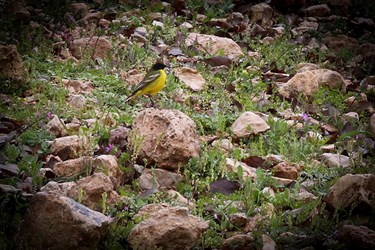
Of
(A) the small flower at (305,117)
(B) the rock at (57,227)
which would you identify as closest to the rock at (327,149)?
(A) the small flower at (305,117)

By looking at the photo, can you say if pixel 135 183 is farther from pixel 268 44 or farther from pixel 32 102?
pixel 268 44

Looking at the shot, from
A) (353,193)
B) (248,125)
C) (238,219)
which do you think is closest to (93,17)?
(248,125)

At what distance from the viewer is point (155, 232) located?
14.2ft

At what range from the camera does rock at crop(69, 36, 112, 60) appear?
7.57 metres

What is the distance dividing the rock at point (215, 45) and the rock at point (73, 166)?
3.07 metres

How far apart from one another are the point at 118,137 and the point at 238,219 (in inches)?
56.7

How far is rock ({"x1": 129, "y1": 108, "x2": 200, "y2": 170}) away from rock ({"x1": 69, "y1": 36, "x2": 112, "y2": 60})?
2134 millimetres

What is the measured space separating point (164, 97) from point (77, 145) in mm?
1609

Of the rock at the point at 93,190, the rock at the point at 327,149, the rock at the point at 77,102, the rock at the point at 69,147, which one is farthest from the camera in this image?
the rock at the point at 77,102

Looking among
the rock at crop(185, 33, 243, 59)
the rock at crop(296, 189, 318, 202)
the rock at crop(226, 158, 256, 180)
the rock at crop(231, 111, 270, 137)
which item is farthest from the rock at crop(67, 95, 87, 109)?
the rock at crop(296, 189, 318, 202)

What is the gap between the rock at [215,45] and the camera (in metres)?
8.02

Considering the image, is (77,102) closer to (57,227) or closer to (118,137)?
(118,137)

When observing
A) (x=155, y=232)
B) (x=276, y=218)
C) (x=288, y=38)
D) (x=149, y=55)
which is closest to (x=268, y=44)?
(x=288, y=38)

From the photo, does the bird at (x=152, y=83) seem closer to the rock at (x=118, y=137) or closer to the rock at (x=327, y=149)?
the rock at (x=118, y=137)
